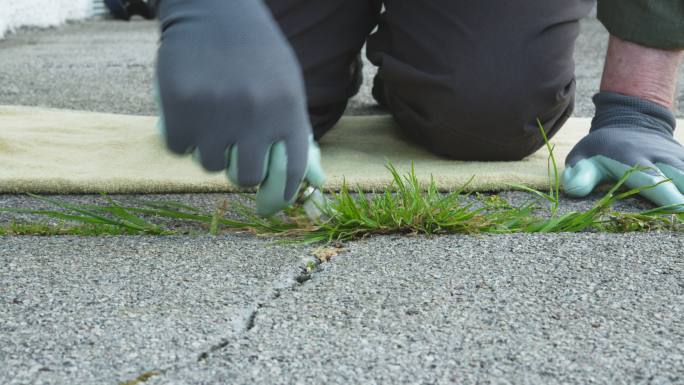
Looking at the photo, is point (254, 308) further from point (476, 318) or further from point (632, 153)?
point (632, 153)

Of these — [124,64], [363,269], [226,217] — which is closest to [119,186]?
[226,217]

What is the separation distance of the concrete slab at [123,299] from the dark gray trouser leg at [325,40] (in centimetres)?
69

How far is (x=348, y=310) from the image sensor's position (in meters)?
0.95

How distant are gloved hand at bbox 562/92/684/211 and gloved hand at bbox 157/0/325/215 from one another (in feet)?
2.11

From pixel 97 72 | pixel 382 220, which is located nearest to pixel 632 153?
pixel 382 220

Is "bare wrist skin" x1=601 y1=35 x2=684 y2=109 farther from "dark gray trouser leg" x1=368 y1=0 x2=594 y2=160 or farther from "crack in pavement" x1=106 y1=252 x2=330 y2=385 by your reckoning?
"crack in pavement" x1=106 y1=252 x2=330 y2=385

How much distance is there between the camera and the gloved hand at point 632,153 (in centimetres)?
146

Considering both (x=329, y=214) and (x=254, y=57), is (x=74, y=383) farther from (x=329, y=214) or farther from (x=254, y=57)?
(x=329, y=214)

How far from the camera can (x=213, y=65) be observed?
3.40 ft

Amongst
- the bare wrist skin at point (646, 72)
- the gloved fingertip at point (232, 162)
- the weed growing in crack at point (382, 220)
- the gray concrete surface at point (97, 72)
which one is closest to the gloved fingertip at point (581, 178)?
the weed growing in crack at point (382, 220)

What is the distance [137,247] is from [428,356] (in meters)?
0.52

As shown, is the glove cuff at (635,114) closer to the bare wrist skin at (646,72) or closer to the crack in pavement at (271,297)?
the bare wrist skin at (646,72)

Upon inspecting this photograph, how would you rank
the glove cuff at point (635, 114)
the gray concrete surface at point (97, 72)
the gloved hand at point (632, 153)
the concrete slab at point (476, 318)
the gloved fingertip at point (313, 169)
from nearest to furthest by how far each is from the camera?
1. the concrete slab at point (476, 318)
2. the gloved fingertip at point (313, 169)
3. the gloved hand at point (632, 153)
4. the glove cuff at point (635, 114)
5. the gray concrete surface at point (97, 72)

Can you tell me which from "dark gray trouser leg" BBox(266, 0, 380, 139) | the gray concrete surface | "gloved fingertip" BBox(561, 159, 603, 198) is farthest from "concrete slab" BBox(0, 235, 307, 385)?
the gray concrete surface
